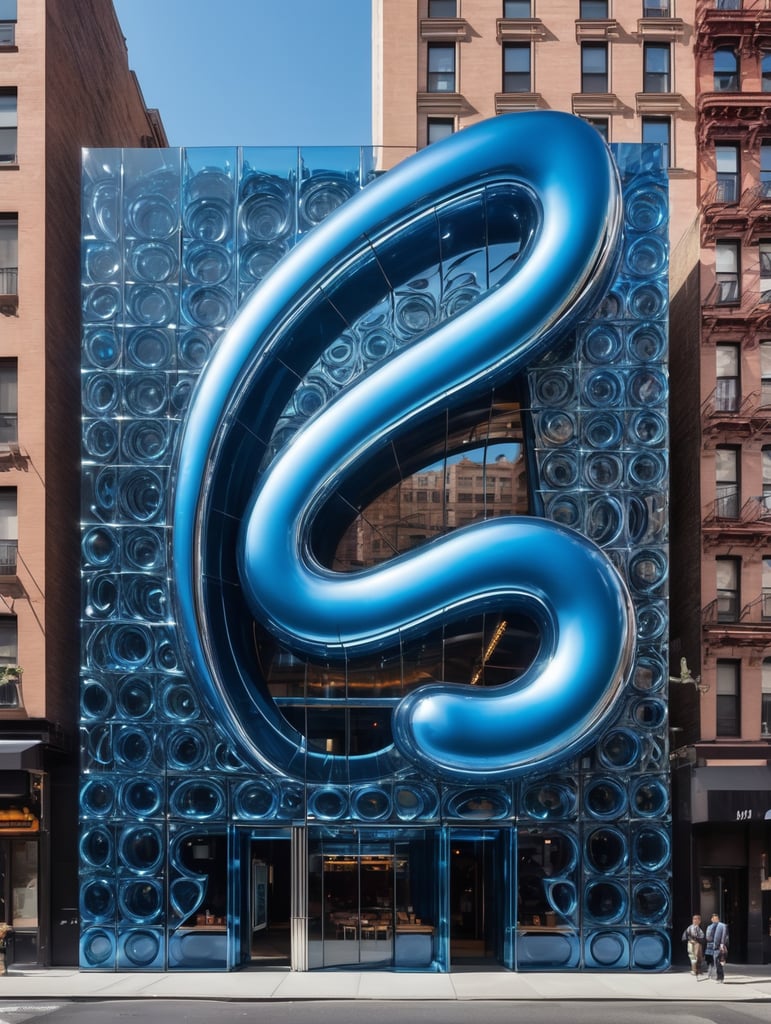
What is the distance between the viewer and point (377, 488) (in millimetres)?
29781

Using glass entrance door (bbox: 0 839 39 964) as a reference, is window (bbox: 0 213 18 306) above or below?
above

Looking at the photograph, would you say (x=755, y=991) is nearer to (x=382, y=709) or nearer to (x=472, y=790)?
(x=472, y=790)

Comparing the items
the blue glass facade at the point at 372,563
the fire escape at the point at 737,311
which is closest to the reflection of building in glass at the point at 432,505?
the blue glass facade at the point at 372,563

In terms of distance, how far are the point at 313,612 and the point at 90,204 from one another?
12034 mm

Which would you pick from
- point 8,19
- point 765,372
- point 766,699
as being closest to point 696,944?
point 766,699

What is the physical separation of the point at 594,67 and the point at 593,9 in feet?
6.73

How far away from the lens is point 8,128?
31.8 m

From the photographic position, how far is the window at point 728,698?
32300 mm

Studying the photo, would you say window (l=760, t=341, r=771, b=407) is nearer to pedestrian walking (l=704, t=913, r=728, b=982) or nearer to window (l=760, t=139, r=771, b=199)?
window (l=760, t=139, r=771, b=199)

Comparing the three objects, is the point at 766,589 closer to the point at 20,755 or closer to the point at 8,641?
the point at 20,755

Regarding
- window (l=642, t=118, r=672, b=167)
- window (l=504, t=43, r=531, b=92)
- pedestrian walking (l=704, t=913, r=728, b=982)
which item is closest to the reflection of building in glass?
pedestrian walking (l=704, t=913, r=728, b=982)

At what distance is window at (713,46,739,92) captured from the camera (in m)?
35.4

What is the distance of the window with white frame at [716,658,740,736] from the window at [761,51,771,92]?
56.5 ft

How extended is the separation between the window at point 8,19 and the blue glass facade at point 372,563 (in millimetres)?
4922
